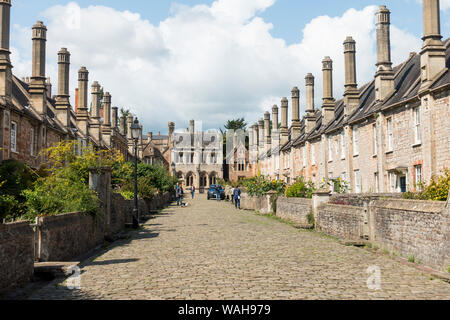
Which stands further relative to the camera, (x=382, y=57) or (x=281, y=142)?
(x=281, y=142)

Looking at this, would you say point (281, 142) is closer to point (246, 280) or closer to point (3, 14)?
point (3, 14)

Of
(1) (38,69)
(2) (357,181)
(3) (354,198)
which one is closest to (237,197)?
(2) (357,181)

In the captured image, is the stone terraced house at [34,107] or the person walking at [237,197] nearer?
the stone terraced house at [34,107]

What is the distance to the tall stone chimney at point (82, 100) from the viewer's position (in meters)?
38.1

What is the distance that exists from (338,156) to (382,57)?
879cm

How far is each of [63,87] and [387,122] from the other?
79.0 feet

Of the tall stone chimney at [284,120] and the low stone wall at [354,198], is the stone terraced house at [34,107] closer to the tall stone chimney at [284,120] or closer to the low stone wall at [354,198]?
the low stone wall at [354,198]

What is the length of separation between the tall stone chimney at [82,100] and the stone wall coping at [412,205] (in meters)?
30.5

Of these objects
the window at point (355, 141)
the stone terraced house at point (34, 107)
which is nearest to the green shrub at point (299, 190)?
the window at point (355, 141)

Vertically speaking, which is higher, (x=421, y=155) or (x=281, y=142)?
(x=281, y=142)

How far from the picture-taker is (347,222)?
15.6 m

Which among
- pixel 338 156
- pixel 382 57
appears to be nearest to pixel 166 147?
pixel 338 156

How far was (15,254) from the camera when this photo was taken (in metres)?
7.92

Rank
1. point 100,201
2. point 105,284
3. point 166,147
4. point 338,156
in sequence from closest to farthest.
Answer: point 105,284 < point 100,201 < point 338,156 < point 166,147
